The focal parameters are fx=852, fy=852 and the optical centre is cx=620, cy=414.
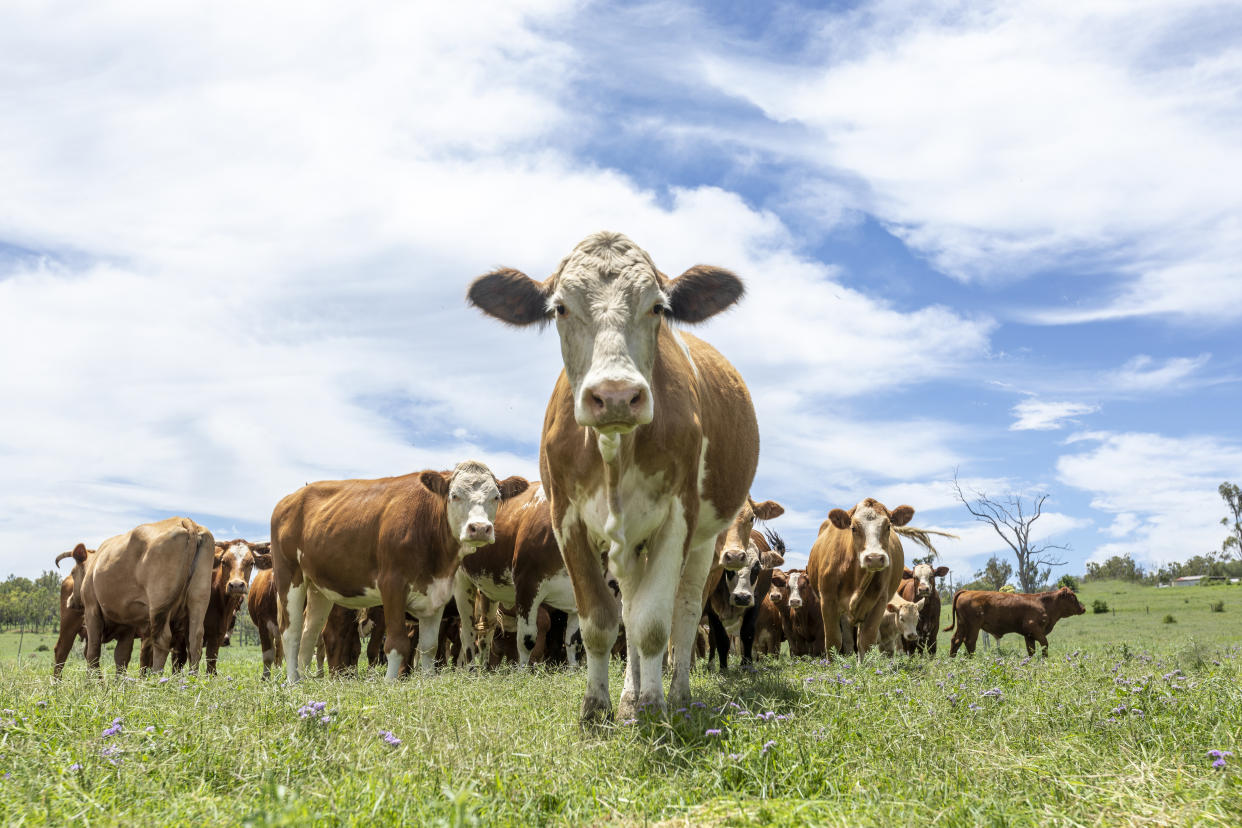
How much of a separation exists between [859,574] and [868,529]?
0.64 metres

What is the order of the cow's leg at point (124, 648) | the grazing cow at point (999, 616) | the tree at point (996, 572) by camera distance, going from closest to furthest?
the cow's leg at point (124, 648) → the grazing cow at point (999, 616) → the tree at point (996, 572)

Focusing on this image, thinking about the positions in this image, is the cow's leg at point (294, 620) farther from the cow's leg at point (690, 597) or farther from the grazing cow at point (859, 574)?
the grazing cow at point (859, 574)

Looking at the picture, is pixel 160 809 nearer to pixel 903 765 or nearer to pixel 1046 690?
pixel 903 765

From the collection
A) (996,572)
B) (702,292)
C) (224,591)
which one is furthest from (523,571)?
(996,572)

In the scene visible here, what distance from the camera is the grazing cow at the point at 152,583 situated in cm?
1157

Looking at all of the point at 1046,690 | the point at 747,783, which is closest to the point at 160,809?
the point at 747,783

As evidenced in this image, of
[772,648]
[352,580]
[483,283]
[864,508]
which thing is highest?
[483,283]

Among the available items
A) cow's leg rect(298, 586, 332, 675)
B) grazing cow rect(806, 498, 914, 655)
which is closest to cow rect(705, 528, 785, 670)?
grazing cow rect(806, 498, 914, 655)

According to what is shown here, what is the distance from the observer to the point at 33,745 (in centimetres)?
394

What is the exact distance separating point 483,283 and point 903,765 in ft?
12.6

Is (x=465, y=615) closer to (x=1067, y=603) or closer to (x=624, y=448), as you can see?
(x=624, y=448)

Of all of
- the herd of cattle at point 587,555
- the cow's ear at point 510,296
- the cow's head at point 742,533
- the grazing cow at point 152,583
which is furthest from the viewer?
the grazing cow at point 152,583

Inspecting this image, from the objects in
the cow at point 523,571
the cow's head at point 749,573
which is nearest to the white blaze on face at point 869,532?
the cow's head at point 749,573

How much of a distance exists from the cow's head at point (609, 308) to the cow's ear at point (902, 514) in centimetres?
771
